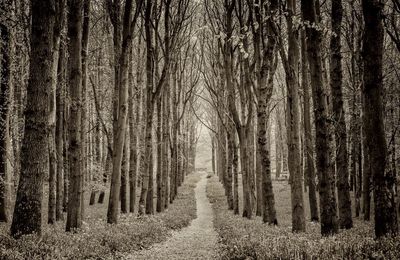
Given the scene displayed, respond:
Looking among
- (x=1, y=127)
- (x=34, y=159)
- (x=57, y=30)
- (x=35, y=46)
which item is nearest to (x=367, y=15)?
(x=35, y=46)

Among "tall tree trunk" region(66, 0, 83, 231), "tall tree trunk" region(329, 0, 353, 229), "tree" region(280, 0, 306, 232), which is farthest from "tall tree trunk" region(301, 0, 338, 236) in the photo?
"tall tree trunk" region(66, 0, 83, 231)

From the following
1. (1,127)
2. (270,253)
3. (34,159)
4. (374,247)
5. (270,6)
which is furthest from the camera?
(1,127)

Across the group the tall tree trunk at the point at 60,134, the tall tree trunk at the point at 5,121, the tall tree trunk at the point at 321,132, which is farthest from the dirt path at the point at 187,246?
the tall tree trunk at the point at 5,121

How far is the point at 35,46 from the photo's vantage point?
6.95 m

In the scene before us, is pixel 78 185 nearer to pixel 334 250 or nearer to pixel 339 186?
pixel 334 250

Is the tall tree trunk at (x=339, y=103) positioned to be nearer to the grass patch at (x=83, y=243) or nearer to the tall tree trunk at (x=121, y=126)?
the grass patch at (x=83, y=243)

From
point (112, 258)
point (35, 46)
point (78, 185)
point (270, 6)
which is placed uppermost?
point (270, 6)

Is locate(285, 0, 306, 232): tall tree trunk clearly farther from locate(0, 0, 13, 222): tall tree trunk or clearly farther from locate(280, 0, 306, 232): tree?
locate(0, 0, 13, 222): tall tree trunk

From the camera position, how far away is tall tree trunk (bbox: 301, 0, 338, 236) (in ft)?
24.8

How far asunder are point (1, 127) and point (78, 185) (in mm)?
7530

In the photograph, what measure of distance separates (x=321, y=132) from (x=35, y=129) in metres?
6.43

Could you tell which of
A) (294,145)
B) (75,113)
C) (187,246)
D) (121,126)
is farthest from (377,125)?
(121,126)

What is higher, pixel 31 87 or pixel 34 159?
pixel 31 87

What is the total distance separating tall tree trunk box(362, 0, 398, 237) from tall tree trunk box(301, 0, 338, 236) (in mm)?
1740
